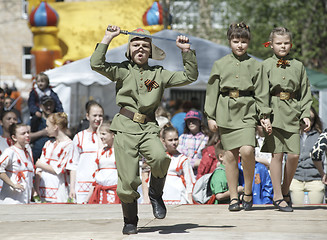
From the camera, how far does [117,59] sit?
12.0m

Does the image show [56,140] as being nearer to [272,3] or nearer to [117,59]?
[117,59]

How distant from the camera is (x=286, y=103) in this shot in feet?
21.3

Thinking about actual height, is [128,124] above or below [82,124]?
above

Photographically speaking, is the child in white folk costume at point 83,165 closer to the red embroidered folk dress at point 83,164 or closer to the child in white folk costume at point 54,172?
the red embroidered folk dress at point 83,164

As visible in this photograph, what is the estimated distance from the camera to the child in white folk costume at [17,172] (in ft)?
26.5

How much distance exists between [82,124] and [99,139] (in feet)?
5.98

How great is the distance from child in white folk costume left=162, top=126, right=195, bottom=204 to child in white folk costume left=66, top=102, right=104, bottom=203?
94 centimetres

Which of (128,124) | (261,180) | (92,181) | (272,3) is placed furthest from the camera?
(272,3)

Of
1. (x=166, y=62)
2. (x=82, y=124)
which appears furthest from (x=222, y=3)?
(x=82, y=124)

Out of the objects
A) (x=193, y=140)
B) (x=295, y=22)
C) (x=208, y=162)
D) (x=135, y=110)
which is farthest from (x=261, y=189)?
(x=295, y=22)

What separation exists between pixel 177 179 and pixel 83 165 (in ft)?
3.95

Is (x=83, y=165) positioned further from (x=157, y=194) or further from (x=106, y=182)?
(x=157, y=194)

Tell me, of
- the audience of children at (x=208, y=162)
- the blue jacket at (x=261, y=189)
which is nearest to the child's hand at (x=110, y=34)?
the blue jacket at (x=261, y=189)

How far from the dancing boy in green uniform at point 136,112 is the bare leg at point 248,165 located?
1.24m
